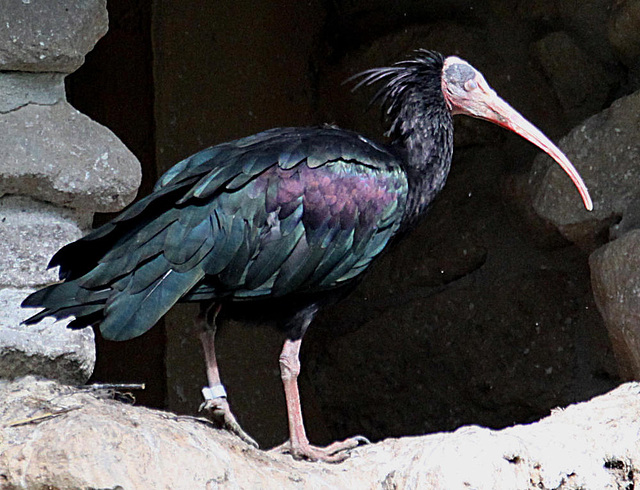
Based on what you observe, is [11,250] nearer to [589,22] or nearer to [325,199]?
[325,199]

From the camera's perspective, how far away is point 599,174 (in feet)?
12.8

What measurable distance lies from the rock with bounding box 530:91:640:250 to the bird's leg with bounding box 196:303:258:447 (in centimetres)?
118

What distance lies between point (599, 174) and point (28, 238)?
1.75 metres

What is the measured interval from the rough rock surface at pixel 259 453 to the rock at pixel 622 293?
1.02 ft

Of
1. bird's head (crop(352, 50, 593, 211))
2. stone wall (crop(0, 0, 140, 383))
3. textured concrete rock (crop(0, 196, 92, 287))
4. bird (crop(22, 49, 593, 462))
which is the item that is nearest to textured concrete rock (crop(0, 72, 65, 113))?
stone wall (crop(0, 0, 140, 383))

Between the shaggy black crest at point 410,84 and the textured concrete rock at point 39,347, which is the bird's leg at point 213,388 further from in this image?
the shaggy black crest at point 410,84

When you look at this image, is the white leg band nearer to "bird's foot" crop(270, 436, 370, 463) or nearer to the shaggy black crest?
"bird's foot" crop(270, 436, 370, 463)

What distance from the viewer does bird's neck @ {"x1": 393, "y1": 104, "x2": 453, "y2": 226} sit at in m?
3.70

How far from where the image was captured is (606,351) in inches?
168

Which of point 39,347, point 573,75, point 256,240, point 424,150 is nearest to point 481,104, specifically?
point 424,150

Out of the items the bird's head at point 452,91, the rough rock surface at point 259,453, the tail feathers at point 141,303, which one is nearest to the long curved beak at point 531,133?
the bird's head at point 452,91

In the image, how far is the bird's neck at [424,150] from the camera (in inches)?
146

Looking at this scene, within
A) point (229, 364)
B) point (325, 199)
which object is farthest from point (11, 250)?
point (229, 364)

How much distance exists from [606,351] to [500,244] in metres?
0.56
